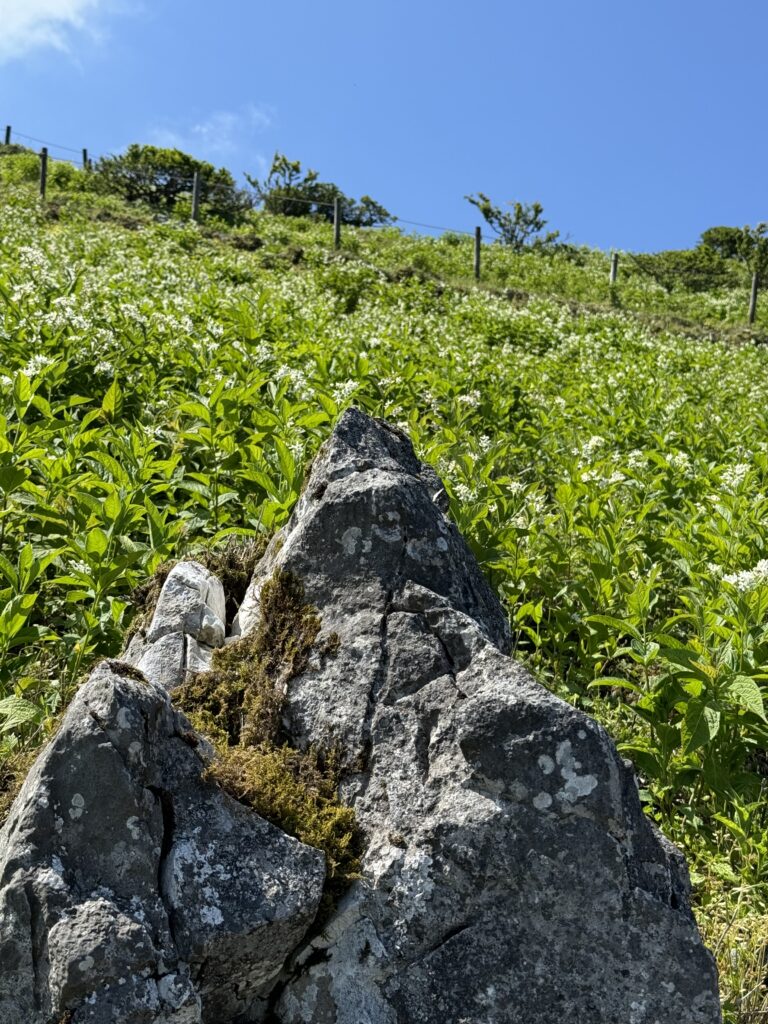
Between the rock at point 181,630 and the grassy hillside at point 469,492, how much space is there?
1.98ft

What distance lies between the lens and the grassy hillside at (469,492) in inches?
164

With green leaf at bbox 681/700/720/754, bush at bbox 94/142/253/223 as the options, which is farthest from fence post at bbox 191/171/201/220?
green leaf at bbox 681/700/720/754

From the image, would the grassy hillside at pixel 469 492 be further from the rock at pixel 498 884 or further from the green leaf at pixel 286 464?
the rock at pixel 498 884

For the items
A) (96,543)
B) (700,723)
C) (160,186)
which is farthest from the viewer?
(160,186)

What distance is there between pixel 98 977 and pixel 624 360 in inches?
582

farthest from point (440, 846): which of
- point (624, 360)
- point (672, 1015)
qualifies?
point (624, 360)

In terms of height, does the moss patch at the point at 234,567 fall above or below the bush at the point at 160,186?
below

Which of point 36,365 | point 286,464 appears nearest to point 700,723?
point 286,464

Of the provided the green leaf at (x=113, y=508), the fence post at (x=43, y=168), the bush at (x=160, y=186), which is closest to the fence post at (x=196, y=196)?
the bush at (x=160, y=186)

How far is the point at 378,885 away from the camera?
8.73 feet

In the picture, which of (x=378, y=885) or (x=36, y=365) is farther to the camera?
(x=36, y=365)

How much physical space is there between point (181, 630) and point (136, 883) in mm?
1243

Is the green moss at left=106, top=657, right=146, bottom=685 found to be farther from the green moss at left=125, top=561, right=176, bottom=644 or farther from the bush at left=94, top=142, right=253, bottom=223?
the bush at left=94, top=142, right=253, bottom=223

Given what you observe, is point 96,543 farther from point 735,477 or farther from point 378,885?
point 735,477
